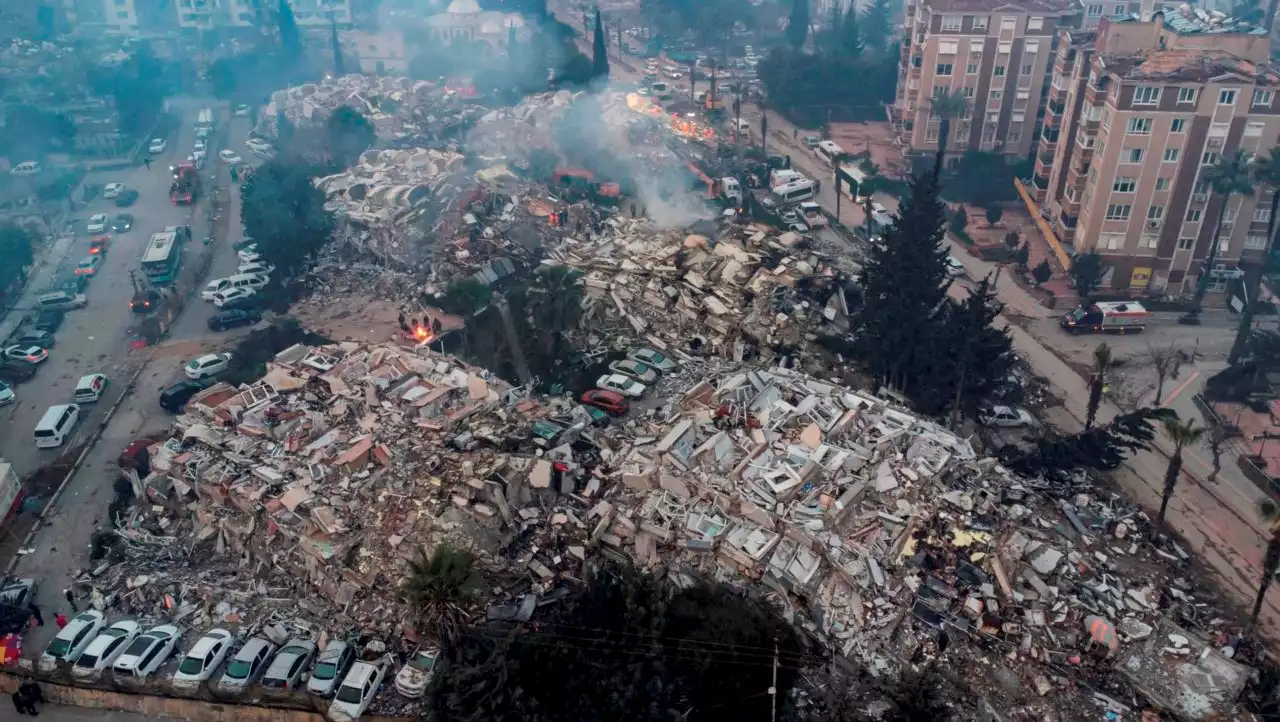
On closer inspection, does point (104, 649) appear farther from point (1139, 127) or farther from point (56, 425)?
point (1139, 127)

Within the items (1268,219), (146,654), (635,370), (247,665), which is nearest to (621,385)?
(635,370)

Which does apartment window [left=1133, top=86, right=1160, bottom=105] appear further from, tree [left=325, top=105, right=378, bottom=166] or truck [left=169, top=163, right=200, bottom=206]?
truck [left=169, top=163, right=200, bottom=206]

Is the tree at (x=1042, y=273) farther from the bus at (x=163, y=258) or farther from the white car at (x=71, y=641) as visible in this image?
the bus at (x=163, y=258)

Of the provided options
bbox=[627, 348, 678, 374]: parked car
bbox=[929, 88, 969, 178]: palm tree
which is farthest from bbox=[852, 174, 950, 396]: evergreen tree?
bbox=[929, 88, 969, 178]: palm tree

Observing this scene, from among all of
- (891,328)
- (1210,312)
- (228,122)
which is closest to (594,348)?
(891,328)

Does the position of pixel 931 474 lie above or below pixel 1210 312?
above

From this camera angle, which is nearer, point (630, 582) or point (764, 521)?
point (630, 582)

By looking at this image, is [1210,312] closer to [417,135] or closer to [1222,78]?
[1222,78]

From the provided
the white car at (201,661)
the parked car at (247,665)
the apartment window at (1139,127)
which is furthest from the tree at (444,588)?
the apartment window at (1139,127)

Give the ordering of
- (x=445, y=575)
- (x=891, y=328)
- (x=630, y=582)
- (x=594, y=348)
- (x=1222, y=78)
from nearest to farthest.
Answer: (x=445, y=575)
(x=630, y=582)
(x=891, y=328)
(x=594, y=348)
(x=1222, y=78)
